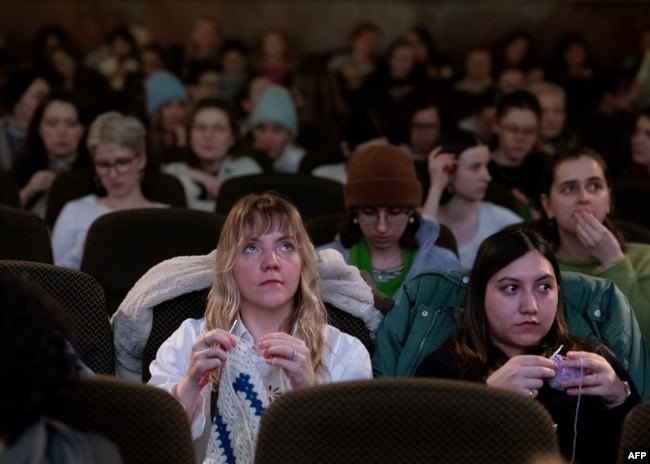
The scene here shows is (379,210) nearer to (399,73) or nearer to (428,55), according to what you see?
(399,73)

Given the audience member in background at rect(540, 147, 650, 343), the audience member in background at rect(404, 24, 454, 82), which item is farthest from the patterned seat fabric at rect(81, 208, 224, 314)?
the audience member in background at rect(404, 24, 454, 82)

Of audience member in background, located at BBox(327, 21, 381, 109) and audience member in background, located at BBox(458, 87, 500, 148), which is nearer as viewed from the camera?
audience member in background, located at BBox(458, 87, 500, 148)

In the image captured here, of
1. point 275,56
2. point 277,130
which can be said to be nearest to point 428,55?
Result: point 275,56

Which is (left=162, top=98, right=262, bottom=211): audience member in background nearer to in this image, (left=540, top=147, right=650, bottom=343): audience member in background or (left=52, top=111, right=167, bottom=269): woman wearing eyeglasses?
(left=52, top=111, right=167, bottom=269): woman wearing eyeglasses

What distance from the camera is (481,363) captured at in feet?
9.91

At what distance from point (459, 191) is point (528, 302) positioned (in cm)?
168

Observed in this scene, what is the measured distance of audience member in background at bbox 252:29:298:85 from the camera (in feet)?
29.3

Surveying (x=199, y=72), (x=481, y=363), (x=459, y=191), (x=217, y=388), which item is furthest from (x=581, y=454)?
(x=199, y=72)

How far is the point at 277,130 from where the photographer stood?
669cm

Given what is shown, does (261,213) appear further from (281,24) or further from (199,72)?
(281,24)

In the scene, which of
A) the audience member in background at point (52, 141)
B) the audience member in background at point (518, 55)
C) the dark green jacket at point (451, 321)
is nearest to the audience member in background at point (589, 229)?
the dark green jacket at point (451, 321)

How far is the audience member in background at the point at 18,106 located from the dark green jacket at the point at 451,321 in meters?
3.71

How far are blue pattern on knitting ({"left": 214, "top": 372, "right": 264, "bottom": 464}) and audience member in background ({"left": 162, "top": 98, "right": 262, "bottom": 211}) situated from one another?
2734 millimetres

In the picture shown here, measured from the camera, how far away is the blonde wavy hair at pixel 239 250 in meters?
3.07
